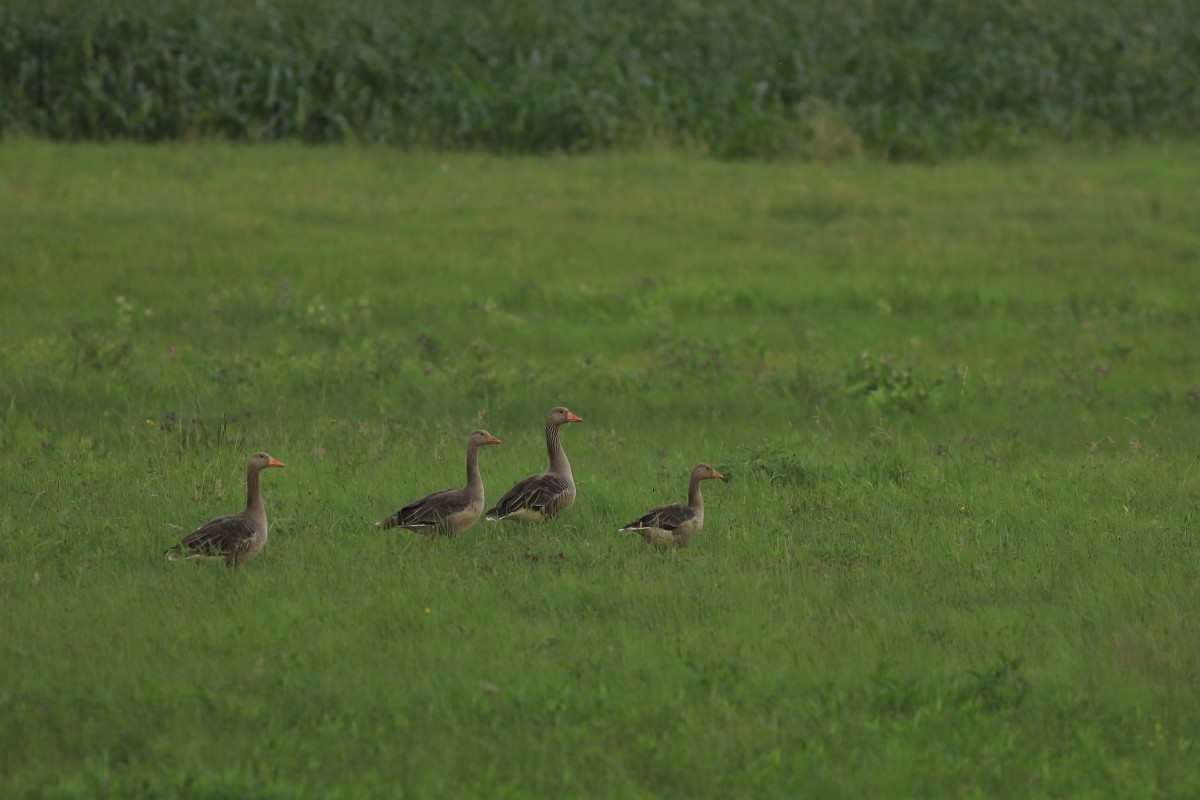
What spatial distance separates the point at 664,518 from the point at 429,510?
1.42 meters

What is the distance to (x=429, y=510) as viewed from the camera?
1048 cm

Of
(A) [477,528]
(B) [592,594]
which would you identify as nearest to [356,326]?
(A) [477,528]

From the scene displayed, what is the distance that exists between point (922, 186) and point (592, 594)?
697 inches

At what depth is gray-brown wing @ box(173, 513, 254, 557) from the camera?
972cm

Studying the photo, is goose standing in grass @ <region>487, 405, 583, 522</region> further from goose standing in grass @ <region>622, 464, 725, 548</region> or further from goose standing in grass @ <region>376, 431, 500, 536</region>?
goose standing in grass @ <region>622, 464, 725, 548</region>

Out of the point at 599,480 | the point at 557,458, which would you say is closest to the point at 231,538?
the point at 557,458

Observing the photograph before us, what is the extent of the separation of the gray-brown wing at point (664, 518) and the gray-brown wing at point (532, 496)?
765 mm

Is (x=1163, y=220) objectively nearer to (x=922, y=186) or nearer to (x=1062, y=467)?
(x=922, y=186)

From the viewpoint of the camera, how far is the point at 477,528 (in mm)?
11266

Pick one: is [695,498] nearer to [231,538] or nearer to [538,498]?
[538,498]

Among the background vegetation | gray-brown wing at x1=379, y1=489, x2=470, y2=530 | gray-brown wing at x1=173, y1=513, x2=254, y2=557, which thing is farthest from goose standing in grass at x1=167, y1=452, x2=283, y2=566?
the background vegetation

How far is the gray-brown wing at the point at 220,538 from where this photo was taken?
9719 mm

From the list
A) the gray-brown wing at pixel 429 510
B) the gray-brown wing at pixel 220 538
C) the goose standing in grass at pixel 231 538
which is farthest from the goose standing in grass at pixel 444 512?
the gray-brown wing at pixel 220 538

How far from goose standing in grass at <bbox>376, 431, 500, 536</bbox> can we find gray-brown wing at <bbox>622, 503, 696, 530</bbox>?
98cm
